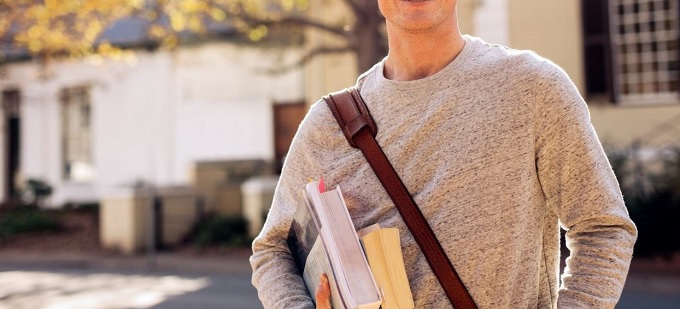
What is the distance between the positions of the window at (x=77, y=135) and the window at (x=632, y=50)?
43.5 ft

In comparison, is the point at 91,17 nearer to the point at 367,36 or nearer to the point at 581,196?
the point at 367,36

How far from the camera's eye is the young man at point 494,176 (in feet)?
5.11

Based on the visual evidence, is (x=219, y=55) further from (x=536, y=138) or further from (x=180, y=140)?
(x=536, y=138)

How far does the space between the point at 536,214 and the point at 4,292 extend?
33.5 ft

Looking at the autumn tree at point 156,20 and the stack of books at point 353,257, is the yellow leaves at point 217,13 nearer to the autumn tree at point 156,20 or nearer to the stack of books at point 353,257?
the autumn tree at point 156,20

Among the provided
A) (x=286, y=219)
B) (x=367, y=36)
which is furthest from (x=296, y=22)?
(x=286, y=219)

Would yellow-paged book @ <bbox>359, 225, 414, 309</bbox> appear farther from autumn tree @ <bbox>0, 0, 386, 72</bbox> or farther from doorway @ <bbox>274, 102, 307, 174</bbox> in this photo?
doorway @ <bbox>274, 102, 307, 174</bbox>

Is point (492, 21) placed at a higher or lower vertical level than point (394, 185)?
higher

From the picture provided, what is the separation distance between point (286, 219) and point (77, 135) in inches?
814

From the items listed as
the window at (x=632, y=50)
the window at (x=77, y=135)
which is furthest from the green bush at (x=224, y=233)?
the window at (x=77, y=135)

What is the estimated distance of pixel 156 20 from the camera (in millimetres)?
13398

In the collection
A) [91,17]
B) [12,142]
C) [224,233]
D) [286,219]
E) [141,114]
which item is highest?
[91,17]

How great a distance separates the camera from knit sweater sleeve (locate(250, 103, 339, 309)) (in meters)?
1.78

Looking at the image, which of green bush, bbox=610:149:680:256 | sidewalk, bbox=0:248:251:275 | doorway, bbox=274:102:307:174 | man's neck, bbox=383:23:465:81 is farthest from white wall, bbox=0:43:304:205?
man's neck, bbox=383:23:465:81
